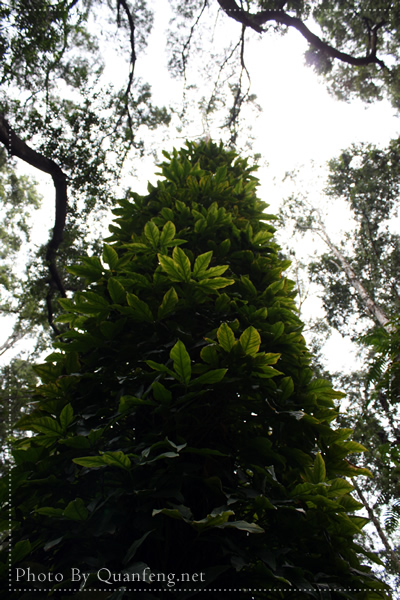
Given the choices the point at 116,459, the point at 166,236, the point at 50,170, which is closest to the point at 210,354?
the point at 116,459

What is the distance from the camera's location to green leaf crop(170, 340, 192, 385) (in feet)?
4.01

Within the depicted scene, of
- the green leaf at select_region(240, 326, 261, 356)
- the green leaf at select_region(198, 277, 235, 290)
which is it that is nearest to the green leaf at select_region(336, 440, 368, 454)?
the green leaf at select_region(240, 326, 261, 356)

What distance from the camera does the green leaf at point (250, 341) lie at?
1.29m

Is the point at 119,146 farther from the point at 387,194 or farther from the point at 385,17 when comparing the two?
the point at 387,194

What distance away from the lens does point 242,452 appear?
4.50 feet

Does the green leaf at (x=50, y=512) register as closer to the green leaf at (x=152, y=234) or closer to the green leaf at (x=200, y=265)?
the green leaf at (x=200, y=265)

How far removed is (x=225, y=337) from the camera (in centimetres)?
129

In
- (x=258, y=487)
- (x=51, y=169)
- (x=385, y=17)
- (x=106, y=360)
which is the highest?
(x=385, y=17)

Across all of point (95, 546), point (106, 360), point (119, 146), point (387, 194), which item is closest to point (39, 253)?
point (119, 146)

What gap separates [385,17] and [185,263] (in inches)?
450

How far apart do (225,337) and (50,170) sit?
615cm

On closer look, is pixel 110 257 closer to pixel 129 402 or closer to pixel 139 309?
pixel 139 309

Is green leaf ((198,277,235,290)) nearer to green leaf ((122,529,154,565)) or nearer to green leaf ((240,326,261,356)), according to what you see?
green leaf ((240,326,261,356))

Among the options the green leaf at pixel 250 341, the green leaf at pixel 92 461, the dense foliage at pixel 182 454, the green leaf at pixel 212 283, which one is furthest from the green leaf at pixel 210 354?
the green leaf at pixel 92 461
